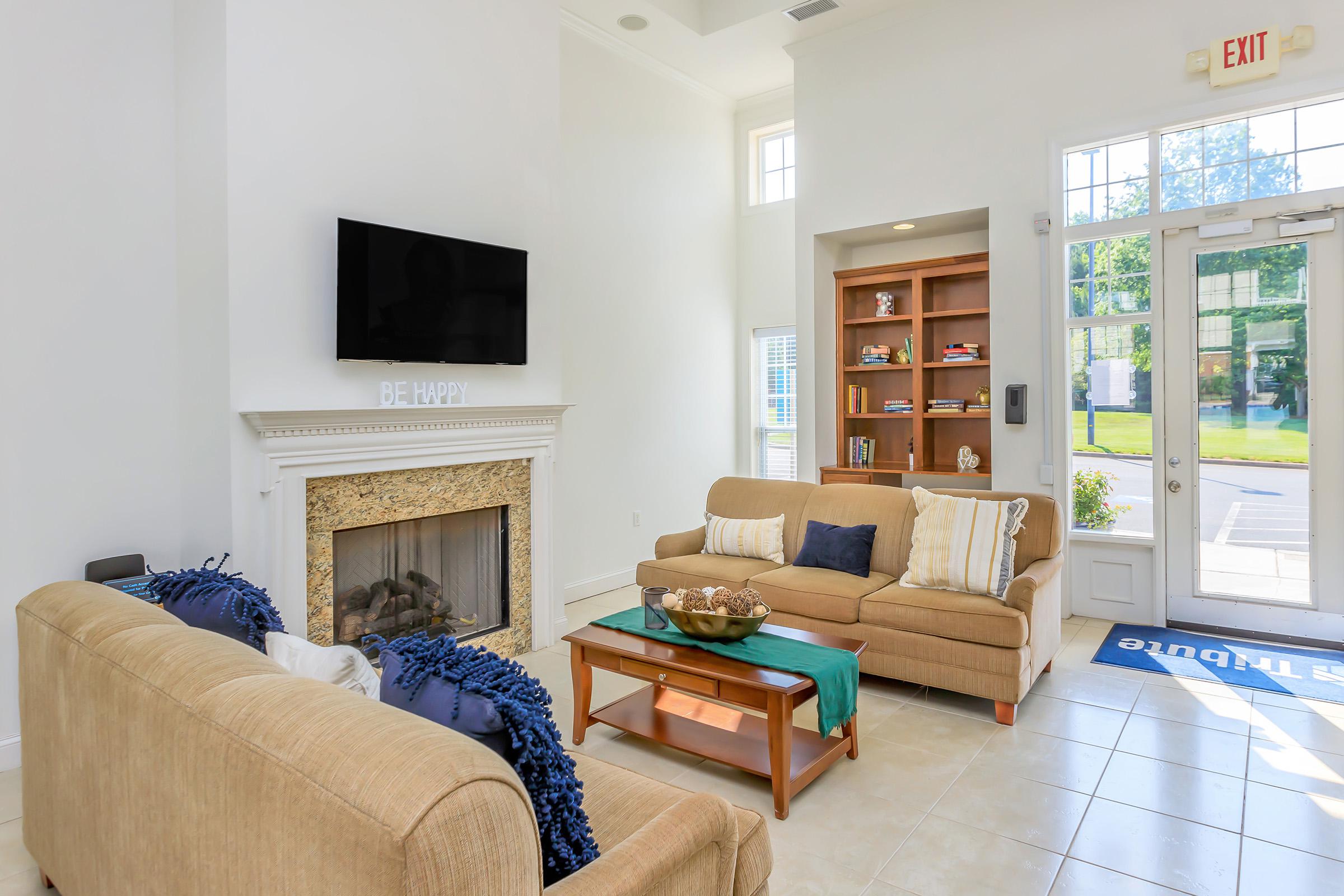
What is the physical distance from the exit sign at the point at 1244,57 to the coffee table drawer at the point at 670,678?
172 inches

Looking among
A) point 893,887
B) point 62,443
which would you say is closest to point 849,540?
point 893,887

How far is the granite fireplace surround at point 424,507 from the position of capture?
3.50 meters

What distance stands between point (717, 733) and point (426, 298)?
2422 mm

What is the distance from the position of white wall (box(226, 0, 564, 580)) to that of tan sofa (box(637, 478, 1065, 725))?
1441mm

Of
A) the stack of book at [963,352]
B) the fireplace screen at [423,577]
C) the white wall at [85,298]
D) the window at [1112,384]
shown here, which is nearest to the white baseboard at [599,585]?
the fireplace screen at [423,577]

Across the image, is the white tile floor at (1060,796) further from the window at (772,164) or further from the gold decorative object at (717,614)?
the window at (772,164)

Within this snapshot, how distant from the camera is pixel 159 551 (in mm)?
3430

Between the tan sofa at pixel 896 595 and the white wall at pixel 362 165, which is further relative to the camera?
the tan sofa at pixel 896 595

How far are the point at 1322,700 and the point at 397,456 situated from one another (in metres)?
4.42

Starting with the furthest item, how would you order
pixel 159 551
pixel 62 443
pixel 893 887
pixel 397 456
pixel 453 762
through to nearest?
1. pixel 397 456
2. pixel 159 551
3. pixel 62 443
4. pixel 893 887
5. pixel 453 762

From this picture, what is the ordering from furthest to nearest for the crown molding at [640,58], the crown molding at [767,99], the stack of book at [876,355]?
the crown molding at [767,99], the stack of book at [876,355], the crown molding at [640,58]

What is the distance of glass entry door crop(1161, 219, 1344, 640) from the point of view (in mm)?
4203

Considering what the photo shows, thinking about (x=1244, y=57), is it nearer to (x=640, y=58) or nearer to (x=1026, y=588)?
(x=1026, y=588)

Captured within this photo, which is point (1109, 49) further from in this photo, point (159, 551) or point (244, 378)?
point (159, 551)
